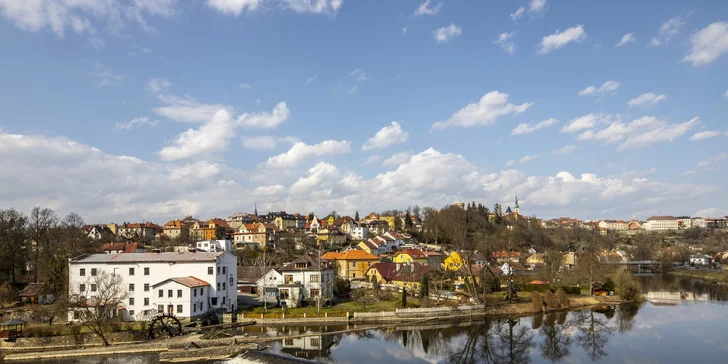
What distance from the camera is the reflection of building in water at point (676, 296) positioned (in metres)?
62.8

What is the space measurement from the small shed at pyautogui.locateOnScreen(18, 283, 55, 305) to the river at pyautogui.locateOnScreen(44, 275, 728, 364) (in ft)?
70.6

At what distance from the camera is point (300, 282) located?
2148 inches

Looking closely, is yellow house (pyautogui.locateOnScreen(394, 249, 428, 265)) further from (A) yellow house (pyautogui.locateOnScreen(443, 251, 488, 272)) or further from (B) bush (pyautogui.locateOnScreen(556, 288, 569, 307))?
(B) bush (pyautogui.locateOnScreen(556, 288, 569, 307))

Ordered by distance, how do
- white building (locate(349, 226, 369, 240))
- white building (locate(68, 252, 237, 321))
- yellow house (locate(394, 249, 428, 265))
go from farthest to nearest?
white building (locate(349, 226, 369, 240))
yellow house (locate(394, 249, 428, 265))
white building (locate(68, 252, 237, 321))

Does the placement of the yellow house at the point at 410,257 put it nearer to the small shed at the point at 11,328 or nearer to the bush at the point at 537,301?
the bush at the point at 537,301

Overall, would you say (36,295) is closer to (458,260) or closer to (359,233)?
(458,260)

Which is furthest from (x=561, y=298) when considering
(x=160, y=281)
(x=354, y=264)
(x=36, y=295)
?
(x=36, y=295)

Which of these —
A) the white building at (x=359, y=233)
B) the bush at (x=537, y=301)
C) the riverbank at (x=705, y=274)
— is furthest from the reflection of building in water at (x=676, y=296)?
the white building at (x=359, y=233)

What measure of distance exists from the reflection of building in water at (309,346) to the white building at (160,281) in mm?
11030

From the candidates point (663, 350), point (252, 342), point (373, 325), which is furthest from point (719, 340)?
point (252, 342)

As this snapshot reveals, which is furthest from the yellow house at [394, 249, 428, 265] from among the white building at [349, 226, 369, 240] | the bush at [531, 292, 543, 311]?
the white building at [349, 226, 369, 240]

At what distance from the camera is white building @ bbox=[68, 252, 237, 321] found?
4269 cm

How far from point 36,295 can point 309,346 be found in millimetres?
32033

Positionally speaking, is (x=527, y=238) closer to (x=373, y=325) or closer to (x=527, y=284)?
(x=527, y=284)
